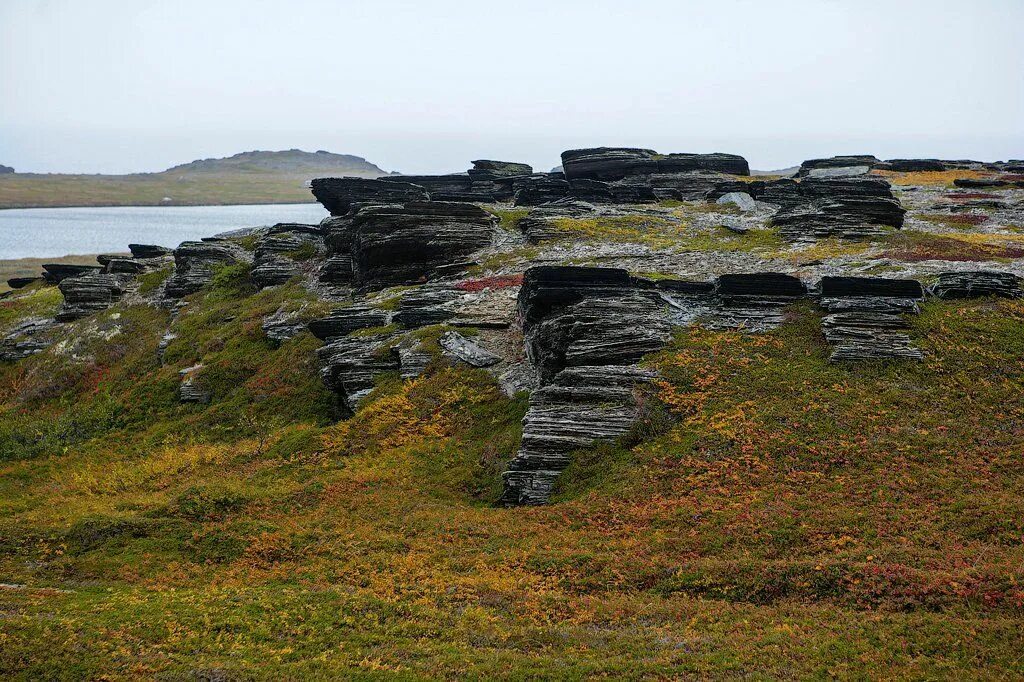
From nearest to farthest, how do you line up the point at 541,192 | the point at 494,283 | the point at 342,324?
the point at 342,324, the point at 494,283, the point at 541,192

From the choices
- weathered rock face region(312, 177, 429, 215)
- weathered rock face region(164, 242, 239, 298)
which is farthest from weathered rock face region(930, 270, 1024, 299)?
weathered rock face region(164, 242, 239, 298)

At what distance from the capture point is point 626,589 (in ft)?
79.2

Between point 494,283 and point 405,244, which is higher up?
point 405,244

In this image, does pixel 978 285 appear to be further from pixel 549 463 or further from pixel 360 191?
pixel 360 191

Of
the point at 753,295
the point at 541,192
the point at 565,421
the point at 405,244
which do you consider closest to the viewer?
the point at 565,421

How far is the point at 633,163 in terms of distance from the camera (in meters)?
91.2

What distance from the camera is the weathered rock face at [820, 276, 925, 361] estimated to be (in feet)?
117

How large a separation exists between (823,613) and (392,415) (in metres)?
27.0

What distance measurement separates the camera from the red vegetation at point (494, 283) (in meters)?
55.8

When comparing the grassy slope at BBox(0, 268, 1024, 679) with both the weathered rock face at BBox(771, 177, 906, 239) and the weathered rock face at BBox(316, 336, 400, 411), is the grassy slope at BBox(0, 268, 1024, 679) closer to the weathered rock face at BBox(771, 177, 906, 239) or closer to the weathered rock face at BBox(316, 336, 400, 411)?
the weathered rock face at BBox(316, 336, 400, 411)

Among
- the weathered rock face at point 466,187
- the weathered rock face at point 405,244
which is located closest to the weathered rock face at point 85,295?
the weathered rock face at point 405,244

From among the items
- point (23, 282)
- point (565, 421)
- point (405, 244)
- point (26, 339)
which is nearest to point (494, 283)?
point (405, 244)

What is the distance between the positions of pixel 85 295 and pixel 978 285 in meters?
81.4

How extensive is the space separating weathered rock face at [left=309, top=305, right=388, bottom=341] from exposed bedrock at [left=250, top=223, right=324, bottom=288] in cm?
2116
